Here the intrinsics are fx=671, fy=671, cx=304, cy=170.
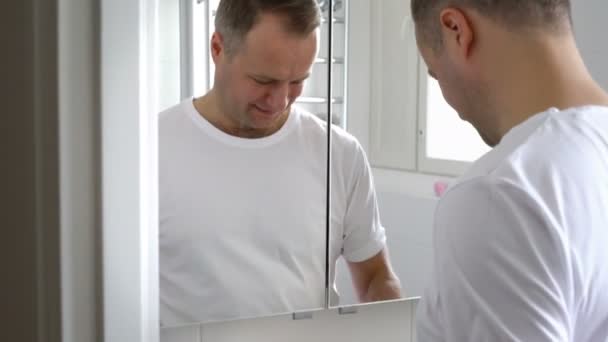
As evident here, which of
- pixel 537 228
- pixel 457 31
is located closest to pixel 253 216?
pixel 457 31

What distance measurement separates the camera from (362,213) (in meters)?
1.28

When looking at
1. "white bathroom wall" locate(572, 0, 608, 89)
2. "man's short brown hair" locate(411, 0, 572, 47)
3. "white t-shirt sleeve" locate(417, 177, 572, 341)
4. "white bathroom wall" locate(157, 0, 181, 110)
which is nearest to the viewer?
"white t-shirt sleeve" locate(417, 177, 572, 341)

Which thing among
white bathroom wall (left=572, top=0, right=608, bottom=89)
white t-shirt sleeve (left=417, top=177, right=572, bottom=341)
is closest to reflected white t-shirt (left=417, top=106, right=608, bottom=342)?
white t-shirt sleeve (left=417, top=177, right=572, bottom=341)

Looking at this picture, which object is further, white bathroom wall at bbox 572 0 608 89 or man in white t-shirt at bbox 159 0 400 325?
white bathroom wall at bbox 572 0 608 89

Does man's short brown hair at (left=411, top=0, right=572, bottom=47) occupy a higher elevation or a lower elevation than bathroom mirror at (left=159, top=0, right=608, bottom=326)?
higher

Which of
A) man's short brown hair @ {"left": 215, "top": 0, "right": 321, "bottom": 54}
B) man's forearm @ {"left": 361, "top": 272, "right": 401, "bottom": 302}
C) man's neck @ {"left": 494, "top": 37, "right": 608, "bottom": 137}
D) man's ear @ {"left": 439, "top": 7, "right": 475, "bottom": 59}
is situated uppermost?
A: man's short brown hair @ {"left": 215, "top": 0, "right": 321, "bottom": 54}

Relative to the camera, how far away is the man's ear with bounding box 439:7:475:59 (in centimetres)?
76

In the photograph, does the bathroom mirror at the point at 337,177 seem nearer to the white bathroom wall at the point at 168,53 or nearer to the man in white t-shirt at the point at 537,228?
the white bathroom wall at the point at 168,53

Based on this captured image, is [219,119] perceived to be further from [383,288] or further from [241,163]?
[383,288]

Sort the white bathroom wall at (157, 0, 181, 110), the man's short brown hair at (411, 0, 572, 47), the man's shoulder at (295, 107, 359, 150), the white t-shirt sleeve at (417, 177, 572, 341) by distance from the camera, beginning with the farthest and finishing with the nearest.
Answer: the man's shoulder at (295, 107, 359, 150)
the white bathroom wall at (157, 0, 181, 110)
the man's short brown hair at (411, 0, 572, 47)
the white t-shirt sleeve at (417, 177, 572, 341)

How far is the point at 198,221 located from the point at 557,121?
2.15 feet

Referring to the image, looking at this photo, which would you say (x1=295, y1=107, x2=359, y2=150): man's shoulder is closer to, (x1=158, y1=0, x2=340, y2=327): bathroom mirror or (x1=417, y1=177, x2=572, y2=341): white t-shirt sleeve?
(x1=158, y1=0, x2=340, y2=327): bathroom mirror

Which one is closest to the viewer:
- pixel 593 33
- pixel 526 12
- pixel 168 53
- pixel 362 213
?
→ pixel 526 12

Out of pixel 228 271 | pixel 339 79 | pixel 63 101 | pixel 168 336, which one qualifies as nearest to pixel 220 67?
pixel 339 79
